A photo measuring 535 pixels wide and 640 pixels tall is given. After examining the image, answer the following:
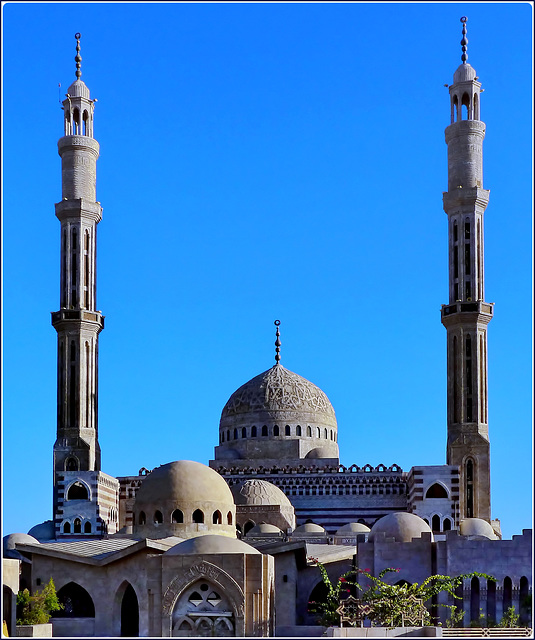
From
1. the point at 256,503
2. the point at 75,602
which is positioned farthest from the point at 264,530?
the point at 75,602

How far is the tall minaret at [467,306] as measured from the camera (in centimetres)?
4494

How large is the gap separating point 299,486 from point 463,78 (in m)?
16.5

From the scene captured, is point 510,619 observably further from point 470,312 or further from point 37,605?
point 470,312

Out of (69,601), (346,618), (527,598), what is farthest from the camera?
(69,601)

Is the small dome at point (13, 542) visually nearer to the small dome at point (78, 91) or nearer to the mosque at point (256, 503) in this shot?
the mosque at point (256, 503)

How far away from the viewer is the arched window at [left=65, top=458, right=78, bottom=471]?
45981 millimetres

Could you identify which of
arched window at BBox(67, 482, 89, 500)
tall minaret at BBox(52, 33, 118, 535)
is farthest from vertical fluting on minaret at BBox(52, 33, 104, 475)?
arched window at BBox(67, 482, 89, 500)

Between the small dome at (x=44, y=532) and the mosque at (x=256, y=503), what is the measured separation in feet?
0.23

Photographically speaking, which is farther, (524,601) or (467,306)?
(467,306)

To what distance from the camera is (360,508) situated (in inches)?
1838

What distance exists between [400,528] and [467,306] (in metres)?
14.3

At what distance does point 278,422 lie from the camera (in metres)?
50.9

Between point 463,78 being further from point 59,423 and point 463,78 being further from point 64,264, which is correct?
point 59,423

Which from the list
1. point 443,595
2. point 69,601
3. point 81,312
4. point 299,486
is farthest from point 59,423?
point 443,595
